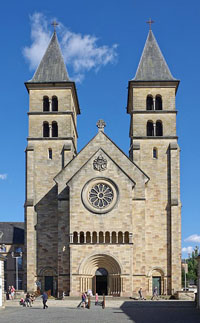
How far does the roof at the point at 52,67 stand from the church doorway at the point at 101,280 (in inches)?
834

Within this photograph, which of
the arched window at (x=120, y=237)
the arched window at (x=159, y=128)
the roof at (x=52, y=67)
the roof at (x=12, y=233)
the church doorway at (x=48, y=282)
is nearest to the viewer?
the arched window at (x=120, y=237)

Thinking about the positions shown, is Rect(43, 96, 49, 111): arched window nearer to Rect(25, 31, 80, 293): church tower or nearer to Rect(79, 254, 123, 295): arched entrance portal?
Rect(25, 31, 80, 293): church tower

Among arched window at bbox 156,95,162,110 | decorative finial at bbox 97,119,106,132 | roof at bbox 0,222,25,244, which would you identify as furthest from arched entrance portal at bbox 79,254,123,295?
roof at bbox 0,222,25,244

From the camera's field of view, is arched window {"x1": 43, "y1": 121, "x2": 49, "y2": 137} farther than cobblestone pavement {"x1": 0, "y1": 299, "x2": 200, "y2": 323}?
Yes

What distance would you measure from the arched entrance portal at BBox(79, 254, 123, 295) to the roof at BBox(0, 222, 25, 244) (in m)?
28.3

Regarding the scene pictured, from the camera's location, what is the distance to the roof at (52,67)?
65.3 metres

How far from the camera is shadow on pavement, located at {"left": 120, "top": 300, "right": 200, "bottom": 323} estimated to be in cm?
3531

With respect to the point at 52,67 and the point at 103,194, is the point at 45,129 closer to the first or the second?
the point at 52,67

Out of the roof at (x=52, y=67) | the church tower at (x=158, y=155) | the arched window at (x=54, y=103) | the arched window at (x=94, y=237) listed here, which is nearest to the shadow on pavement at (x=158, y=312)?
the arched window at (x=94, y=237)

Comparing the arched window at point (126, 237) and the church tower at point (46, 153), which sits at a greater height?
the church tower at point (46, 153)

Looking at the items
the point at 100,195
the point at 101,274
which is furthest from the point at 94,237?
the point at 100,195

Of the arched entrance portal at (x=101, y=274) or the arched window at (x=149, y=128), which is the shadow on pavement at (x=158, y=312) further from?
the arched window at (x=149, y=128)

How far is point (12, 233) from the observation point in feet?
285

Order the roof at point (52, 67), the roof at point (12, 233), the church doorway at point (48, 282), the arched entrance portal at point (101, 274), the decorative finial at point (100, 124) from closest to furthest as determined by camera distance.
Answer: the arched entrance portal at point (101, 274)
the church doorway at point (48, 282)
the decorative finial at point (100, 124)
the roof at point (52, 67)
the roof at point (12, 233)
